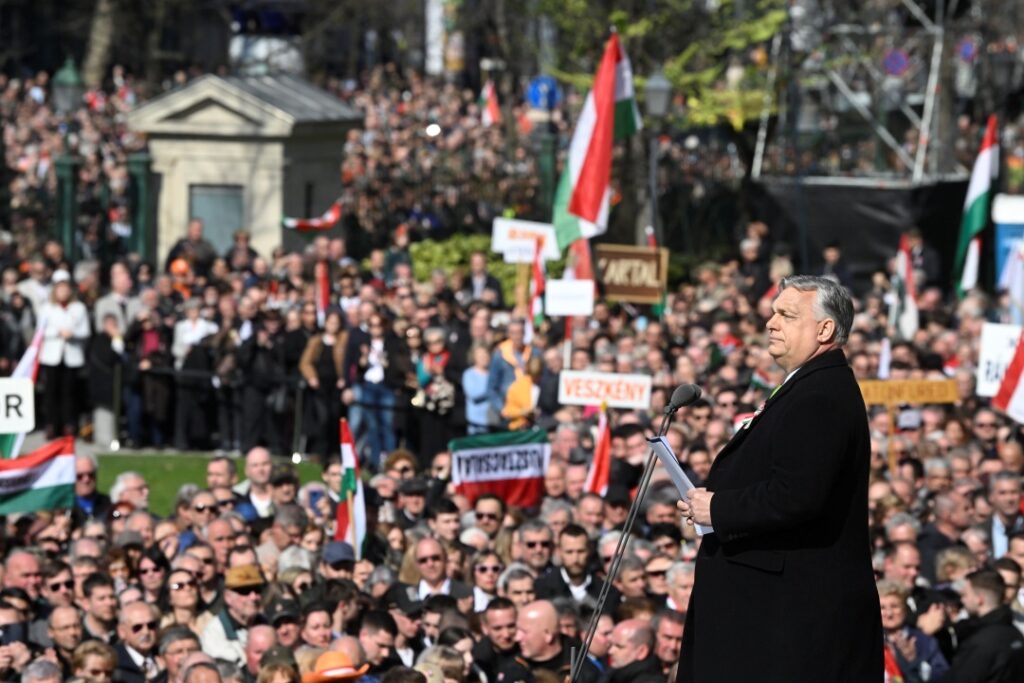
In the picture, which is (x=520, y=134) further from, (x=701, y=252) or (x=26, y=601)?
(x=26, y=601)

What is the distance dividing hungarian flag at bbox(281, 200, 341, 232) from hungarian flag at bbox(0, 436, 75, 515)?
13142 mm

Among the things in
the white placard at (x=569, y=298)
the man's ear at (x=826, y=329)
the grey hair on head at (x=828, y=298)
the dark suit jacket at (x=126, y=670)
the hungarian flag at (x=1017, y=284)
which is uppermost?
the grey hair on head at (x=828, y=298)

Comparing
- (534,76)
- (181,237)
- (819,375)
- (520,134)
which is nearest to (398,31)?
(534,76)

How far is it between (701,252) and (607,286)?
33.1ft

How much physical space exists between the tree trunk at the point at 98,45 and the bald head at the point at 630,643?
29.5m

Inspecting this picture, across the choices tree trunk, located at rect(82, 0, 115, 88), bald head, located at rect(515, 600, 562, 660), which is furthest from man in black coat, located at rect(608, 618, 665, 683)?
tree trunk, located at rect(82, 0, 115, 88)

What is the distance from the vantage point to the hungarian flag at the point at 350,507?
1245 centimetres

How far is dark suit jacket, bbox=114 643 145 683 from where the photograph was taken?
34.4ft

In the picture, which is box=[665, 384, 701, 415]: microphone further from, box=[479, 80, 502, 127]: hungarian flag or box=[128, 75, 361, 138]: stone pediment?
box=[479, 80, 502, 127]: hungarian flag

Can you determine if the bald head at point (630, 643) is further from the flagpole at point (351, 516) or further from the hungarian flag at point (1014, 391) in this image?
the hungarian flag at point (1014, 391)

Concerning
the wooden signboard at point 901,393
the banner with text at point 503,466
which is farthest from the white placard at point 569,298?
the banner with text at point 503,466

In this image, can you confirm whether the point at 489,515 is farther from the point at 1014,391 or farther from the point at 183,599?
the point at 1014,391

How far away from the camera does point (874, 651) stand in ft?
20.4

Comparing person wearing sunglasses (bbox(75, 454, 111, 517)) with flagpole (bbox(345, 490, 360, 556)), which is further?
person wearing sunglasses (bbox(75, 454, 111, 517))
